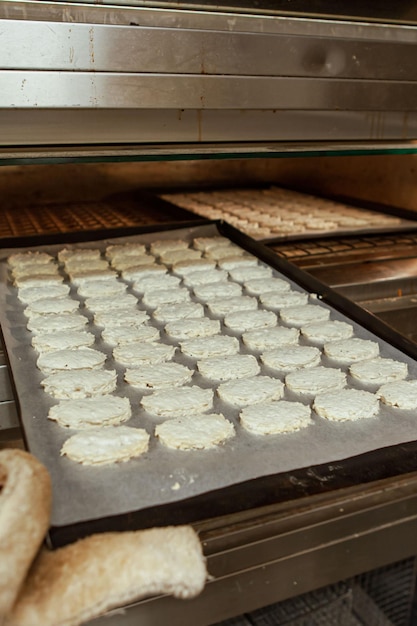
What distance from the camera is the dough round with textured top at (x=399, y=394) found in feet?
5.32

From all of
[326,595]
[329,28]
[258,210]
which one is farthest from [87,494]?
[258,210]

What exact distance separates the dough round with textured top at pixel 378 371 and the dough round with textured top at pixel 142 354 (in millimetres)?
593

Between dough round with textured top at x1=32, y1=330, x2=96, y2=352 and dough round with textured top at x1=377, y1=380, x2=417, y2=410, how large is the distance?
37.7 inches

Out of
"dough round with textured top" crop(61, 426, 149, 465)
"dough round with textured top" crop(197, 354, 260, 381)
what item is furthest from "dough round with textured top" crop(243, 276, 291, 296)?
"dough round with textured top" crop(61, 426, 149, 465)

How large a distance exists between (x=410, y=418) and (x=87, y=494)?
2.85ft

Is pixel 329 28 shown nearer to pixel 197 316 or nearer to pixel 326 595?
pixel 197 316

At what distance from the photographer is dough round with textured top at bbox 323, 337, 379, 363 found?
191 centimetres

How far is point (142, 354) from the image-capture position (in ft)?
6.15

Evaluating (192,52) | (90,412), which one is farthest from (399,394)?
(192,52)

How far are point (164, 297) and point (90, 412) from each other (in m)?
0.88

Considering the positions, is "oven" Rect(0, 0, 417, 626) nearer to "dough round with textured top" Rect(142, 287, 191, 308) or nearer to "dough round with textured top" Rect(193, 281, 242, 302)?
"dough round with textured top" Rect(193, 281, 242, 302)

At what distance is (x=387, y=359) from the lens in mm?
1883

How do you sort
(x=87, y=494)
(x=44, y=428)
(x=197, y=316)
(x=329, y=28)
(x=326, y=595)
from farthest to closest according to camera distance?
(x=197, y=316) → (x=329, y=28) → (x=326, y=595) → (x=44, y=428) → (x=87, y=494)

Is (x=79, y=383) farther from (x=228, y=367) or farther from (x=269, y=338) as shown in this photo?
(x=269, y=338)
